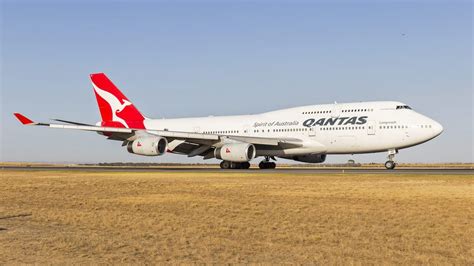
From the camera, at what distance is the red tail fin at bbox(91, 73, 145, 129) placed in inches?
2255

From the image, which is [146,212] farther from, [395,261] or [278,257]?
[395,261]

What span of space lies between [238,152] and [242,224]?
27886 mm

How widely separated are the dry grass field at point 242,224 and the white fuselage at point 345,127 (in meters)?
15.5

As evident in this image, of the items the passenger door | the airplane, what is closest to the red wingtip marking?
the airplane

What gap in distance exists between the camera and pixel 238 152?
4375cm

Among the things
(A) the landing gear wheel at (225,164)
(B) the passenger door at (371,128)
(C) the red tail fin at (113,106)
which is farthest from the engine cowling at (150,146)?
(B) the passenger door at (371,128)

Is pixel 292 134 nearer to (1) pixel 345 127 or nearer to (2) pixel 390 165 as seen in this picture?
(1) pixel 345 127

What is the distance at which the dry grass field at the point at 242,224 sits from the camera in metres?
12.0

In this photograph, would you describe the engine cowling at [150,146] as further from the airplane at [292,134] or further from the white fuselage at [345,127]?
the white fuselage at [345,127]

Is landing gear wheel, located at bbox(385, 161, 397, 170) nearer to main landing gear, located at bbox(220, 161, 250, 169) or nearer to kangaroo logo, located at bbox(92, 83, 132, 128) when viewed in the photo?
main landing gear, located at bbox(220, 161, 250, 169)

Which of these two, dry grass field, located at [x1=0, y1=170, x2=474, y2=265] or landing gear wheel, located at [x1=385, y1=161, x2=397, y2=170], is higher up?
landing gear wheel, located at [x1=385, y1=161, x2=397, y2=170]

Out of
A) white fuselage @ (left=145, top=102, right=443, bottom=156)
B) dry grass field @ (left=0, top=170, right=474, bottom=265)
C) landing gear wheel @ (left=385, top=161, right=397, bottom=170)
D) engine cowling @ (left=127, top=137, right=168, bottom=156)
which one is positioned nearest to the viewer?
dry grass field @ (left=0, top=170, right=474, bottom=265)

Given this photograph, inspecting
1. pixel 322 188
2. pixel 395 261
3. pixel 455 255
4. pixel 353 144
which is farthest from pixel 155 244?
pixel 353 144

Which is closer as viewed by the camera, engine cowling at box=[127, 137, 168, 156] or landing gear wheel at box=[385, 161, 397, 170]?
landing gear wheel at box=[385, 161, 397, 170]
